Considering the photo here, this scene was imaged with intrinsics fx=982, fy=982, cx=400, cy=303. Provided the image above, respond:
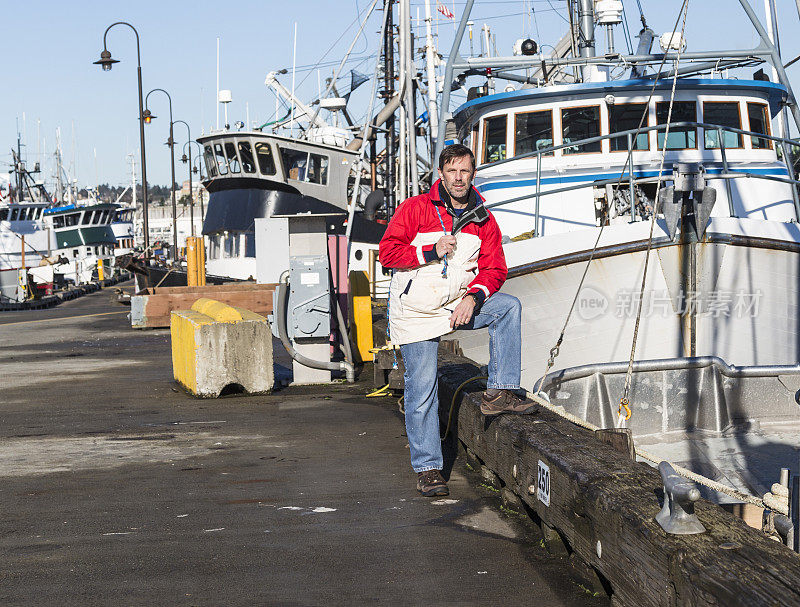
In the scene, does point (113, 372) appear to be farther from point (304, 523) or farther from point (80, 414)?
point (304, 523)

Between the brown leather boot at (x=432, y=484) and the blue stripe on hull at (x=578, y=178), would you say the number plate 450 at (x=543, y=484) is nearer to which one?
the brown leather boot at (x=432, y=484)

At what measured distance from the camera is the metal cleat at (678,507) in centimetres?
322

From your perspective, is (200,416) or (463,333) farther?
(463,333)

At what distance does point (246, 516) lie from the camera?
5.31 meters

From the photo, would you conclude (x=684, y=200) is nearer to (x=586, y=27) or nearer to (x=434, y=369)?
(x=434, y=369)

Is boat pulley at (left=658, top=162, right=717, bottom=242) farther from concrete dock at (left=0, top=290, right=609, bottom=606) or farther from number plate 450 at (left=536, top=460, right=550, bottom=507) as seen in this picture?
number plate 450 at (left=536, top=460, right=550, bottom=507)

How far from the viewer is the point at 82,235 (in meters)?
79.2

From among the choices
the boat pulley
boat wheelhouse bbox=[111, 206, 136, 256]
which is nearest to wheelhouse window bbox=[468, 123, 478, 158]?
the boat pulley

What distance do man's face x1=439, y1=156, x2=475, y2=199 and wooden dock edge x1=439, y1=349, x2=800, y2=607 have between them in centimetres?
134

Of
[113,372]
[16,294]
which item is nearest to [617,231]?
[113,372]

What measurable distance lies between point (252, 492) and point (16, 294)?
30856 mm

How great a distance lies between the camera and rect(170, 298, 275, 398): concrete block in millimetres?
9766

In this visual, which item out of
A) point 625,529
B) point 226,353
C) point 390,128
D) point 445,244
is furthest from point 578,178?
point 390,128

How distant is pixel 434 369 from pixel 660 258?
452cm
